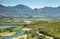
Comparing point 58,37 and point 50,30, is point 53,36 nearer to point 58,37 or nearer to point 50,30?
point 58,37

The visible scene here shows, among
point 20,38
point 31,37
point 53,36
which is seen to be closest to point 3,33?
point 20,38

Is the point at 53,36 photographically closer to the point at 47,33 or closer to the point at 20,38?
the point at 47,33

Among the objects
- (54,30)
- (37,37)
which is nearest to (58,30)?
(54,30)

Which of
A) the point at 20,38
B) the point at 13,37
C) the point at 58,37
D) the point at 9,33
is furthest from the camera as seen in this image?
the point at 9,33

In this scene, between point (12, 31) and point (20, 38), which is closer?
point (20, 38)

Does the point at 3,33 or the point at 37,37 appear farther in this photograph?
the point at 3,33

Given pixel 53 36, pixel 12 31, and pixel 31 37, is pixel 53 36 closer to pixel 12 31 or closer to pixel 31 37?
pixel 31 37

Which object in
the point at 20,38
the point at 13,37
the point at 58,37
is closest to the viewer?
the point at 58,37

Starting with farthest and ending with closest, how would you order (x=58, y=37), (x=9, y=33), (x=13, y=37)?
1. (x=9, y=33)
2. (x=13, y=37)
3. (x=58, y=37)

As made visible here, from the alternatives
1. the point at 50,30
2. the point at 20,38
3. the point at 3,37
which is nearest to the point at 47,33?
the point at 50,30
